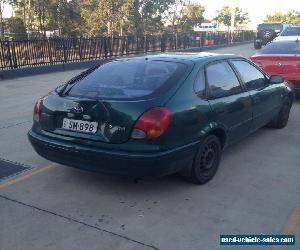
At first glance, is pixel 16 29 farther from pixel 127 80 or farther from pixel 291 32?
pixel 127 80

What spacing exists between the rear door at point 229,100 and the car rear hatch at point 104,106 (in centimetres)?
45

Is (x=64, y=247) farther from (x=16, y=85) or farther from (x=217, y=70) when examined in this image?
(x=16, y=85)

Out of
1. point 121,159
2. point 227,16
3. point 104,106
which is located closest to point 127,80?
point 104,106

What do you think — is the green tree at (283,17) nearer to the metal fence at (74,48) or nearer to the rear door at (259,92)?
the metal fence at (74,48)

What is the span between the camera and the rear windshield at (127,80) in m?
4.00

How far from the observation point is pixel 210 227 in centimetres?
352

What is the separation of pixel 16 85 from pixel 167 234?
9393 millimetres

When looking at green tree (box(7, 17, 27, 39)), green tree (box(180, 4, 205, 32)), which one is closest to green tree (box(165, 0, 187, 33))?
green tree (box(180, 4, 205, 32))

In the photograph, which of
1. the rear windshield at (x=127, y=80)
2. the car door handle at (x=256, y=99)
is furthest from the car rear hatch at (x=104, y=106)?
the car door handle at (x=256, y=99)

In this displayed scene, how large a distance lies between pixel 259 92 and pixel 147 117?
243cm

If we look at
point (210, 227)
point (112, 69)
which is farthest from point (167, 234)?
point (112, 69)

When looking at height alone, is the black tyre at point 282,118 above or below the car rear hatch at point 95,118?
below

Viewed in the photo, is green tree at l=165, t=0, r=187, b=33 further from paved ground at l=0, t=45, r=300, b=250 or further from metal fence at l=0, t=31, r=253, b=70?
paved ground at l=0, t=45, r=300, b=250

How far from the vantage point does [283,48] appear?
29.5 feet
